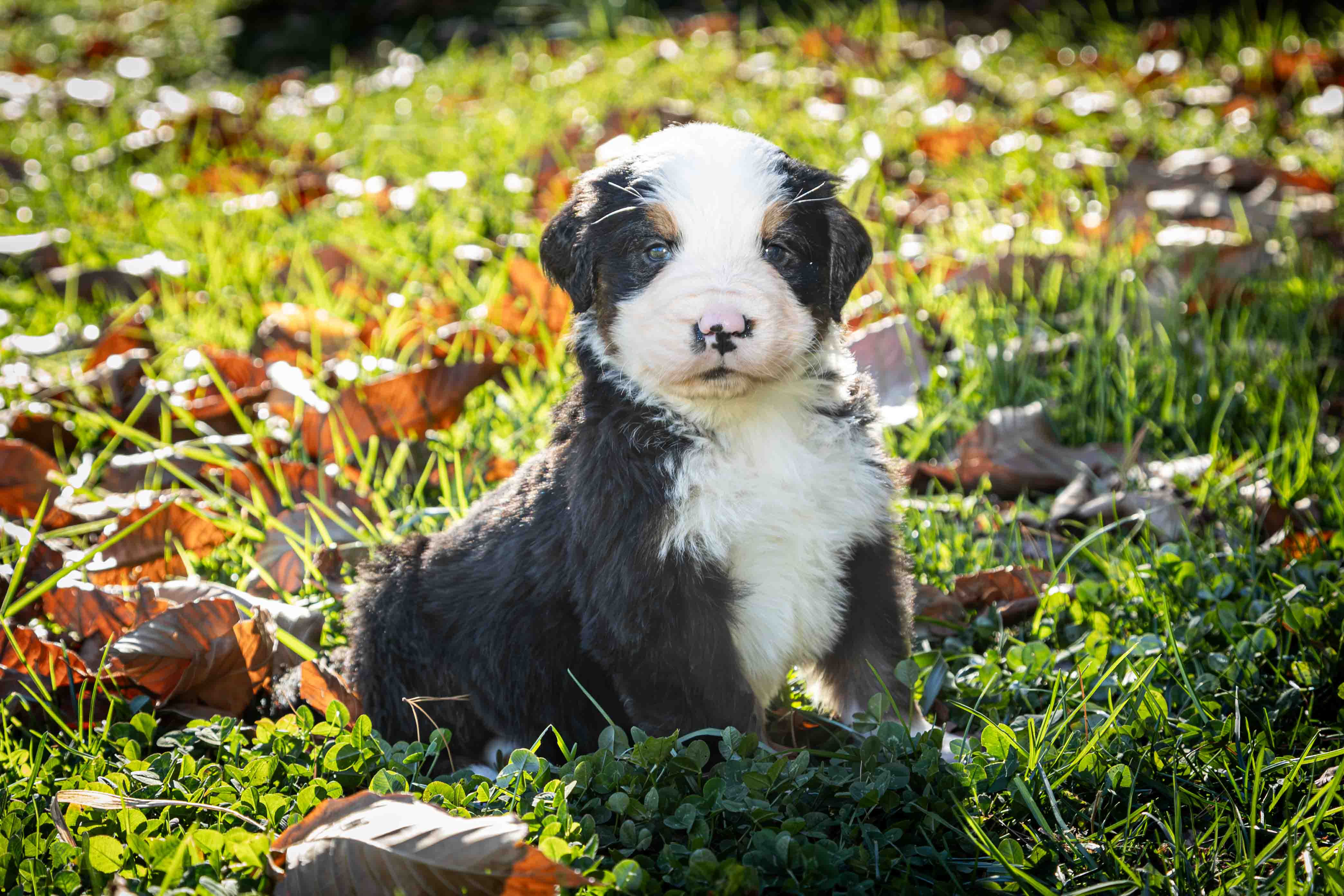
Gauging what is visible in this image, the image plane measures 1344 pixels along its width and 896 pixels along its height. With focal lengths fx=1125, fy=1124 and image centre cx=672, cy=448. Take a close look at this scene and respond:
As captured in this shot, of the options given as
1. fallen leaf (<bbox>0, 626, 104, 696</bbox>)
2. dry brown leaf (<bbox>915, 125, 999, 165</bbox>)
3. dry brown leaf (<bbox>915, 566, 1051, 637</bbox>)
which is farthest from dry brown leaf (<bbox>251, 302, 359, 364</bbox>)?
dry brown leaf (<bbox>915, 125, 999, 165</bbox>)

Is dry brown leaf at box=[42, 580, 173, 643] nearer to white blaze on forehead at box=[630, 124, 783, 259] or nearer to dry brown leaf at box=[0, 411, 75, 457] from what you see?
dry brown leaf at box=[0, 411, 75, 457]

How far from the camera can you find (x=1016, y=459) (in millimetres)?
3564

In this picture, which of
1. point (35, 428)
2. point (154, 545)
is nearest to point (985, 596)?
point (154, 545)

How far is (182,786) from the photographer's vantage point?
224cm

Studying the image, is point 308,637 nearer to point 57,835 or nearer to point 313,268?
point 57,835

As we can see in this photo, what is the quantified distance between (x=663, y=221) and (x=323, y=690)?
1340 mm

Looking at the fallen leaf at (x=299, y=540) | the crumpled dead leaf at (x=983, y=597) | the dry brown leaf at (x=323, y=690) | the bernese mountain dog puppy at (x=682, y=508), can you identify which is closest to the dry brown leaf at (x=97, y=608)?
the fallen leaf at (x=299, y=540)

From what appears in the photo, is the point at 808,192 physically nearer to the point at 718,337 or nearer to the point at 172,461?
the point at 718,337

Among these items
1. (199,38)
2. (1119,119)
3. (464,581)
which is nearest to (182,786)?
(464,581)

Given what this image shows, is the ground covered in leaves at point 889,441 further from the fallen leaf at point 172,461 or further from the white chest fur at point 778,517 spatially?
the white chest fur at point 778,517

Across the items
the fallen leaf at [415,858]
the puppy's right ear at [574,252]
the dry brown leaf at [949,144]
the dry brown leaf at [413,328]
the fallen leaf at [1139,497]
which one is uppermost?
the puppy's right ear at [574,252]

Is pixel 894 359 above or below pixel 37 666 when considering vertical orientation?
above

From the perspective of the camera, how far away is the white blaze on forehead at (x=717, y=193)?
7.75ft

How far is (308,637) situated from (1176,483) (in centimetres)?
253
